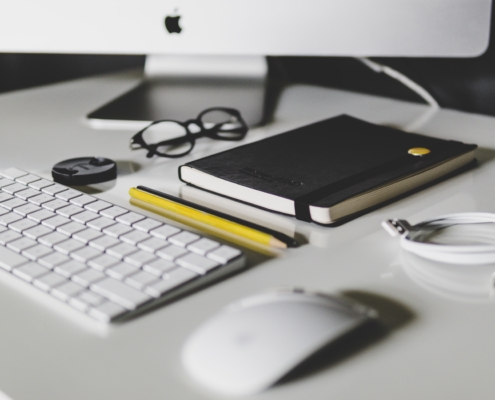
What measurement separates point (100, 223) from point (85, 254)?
2.2 inches

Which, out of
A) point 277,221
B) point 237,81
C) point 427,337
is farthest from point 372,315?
point 237,81

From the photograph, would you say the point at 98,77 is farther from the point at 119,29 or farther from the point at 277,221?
the point at 277,221

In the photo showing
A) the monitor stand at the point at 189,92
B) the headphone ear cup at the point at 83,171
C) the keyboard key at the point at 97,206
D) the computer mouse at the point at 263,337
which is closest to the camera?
the computer mouse at the point at 263,337

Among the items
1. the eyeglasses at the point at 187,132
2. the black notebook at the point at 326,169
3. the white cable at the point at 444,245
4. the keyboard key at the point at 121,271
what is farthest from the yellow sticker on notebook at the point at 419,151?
the keyboard key at the point at 121,271

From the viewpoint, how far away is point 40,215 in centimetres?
51

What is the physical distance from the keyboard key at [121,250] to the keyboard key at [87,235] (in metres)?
0.03

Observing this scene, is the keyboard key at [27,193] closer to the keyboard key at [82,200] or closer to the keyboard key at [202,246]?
the keyboard key at [82,200]

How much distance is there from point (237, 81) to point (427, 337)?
705mm

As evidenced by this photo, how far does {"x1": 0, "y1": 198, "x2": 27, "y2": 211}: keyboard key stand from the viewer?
1.75ft

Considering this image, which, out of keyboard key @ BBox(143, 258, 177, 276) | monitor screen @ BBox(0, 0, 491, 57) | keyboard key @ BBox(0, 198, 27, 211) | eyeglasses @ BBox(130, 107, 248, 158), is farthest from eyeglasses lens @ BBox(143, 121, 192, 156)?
keyboard key @ BBox(143, 258, 177, 276)

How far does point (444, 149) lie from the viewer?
64cm

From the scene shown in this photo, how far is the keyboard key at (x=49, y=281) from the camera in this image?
0.41m

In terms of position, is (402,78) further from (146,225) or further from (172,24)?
(146,225)

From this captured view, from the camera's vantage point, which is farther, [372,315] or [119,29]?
[119,29]
